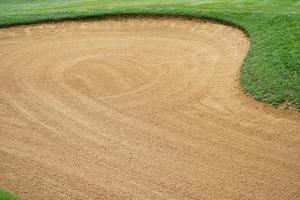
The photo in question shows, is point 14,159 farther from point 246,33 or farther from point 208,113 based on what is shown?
point 246,33

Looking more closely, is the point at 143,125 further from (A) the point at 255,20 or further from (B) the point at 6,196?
(A) the point at 255,20

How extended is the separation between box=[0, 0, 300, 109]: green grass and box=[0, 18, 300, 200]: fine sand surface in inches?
21.3

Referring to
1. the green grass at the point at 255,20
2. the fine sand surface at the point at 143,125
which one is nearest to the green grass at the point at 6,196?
the fine sand surface at the point at 143,125

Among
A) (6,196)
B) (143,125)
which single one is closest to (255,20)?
(143,125)

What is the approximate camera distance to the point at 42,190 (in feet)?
33.6

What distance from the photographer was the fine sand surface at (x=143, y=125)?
10188 mm

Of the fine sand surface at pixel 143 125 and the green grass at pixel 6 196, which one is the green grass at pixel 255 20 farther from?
the green grass at pixel 6 196

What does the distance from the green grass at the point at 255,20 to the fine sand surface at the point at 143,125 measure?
1.77ft

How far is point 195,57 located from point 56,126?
650 centimetres

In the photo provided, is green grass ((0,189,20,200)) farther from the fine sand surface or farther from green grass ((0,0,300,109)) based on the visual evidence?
green grass ((0,0,300,109))

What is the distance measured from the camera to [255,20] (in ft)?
61.0

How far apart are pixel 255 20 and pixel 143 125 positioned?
8.53 meters

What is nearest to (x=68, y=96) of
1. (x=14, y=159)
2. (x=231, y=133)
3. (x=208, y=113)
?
(x=14, y=159)

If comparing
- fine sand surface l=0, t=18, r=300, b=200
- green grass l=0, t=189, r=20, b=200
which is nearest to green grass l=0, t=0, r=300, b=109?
fine sand surface l=0, t=18, r=300, b=200
